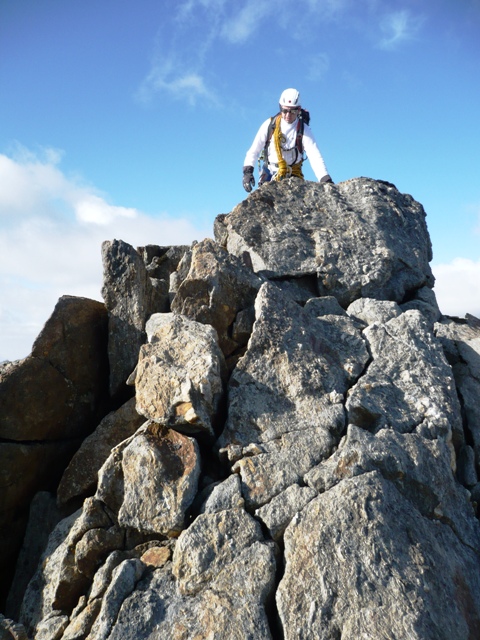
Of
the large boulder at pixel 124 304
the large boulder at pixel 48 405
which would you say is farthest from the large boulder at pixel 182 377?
the large boulder at pixel 48 405

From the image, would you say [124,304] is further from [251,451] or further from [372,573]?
[372,573]

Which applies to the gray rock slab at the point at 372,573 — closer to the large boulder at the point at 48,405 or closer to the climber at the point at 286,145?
the large boulder at the point at 48,405

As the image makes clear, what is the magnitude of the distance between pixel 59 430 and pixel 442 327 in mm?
11351

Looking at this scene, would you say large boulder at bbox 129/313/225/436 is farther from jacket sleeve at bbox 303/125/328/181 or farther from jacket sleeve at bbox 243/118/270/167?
jacket sleeve at bbox 243/118/270/167

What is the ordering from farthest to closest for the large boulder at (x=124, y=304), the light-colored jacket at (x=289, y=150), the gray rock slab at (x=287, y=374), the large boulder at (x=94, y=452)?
1. the light-colored jacket at (x=289, y=150)
2. the large boulder at (x=124, y=304)
3. the large boulder at (x=94, y=452)
4. the gray rock slab at (x=287, y=374)

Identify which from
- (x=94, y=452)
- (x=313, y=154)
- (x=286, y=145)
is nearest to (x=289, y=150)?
(x=286, y=145)

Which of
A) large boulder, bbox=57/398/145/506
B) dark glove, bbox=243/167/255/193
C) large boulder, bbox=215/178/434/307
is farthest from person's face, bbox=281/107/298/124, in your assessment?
large boulder, bbox=57/398/145/506

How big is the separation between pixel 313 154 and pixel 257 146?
2.27 meters

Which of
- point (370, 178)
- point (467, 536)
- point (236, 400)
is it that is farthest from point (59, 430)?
point (370, 178)

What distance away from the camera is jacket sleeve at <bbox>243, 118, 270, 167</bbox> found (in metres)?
23.4

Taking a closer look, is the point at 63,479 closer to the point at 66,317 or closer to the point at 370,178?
the point at 66,317

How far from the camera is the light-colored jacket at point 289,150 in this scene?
74.4 feet

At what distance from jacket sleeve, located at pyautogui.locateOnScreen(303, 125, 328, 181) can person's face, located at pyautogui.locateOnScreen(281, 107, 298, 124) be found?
0.60 meters

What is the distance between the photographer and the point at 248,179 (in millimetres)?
23094
